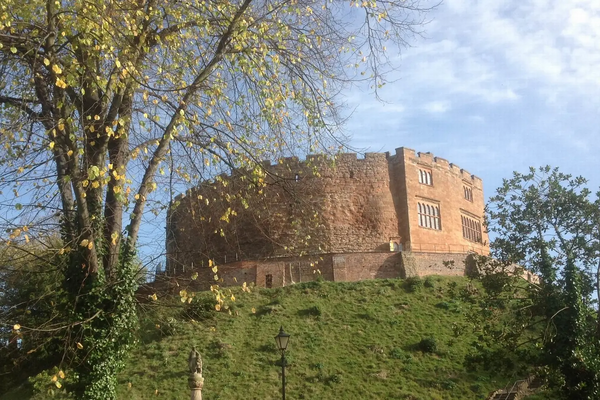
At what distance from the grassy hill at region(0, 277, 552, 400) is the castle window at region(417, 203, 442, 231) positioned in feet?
18.5

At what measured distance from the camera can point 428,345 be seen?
25.4 m

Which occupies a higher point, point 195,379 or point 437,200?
point 437,200

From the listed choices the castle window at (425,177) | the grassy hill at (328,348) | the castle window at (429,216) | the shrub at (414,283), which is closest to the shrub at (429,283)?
the grassy hill at (328,348)

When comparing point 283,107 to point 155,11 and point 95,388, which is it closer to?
point 155,11

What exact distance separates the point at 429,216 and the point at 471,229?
4.58 m

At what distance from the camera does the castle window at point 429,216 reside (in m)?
36.7

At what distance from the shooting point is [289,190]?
1028cm

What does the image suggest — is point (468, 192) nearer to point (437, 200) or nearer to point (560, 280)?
point (437, 200)

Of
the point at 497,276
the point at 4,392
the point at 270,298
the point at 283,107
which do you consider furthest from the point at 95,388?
the point at 270,298

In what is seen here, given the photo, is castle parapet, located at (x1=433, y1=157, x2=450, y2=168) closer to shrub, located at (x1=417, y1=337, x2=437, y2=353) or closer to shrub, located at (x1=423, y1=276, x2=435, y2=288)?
shrub, located at (x1=423, y1=276, x2=435, y2=288)

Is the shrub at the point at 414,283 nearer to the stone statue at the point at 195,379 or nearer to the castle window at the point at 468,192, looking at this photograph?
the castle window at the point at 468,192

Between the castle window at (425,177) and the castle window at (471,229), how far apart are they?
3.63 metres

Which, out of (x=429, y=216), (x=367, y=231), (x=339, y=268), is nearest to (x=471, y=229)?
(x=429, y=216)

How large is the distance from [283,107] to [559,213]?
493 inches
